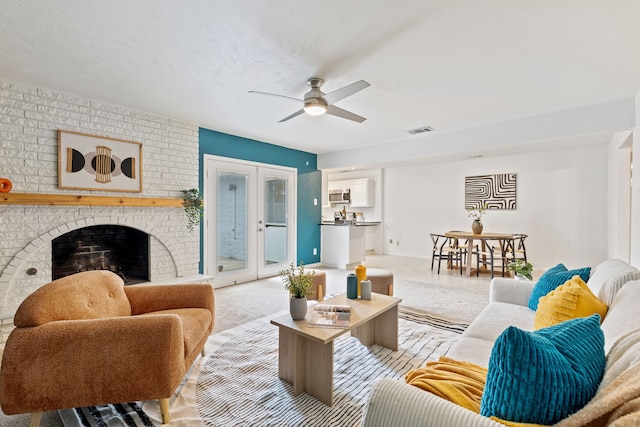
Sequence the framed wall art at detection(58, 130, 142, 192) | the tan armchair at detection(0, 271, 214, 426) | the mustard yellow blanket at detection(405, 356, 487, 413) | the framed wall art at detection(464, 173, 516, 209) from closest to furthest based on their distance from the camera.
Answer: the mustard yellow blanket at detection(405, 356, 487, 413) → the tan armchair at detection(0, 271, 214, 426) → the framed wall art at detection(58, 130, 142, 192) → the framed wall art at detection(464, 173, 516, 209)

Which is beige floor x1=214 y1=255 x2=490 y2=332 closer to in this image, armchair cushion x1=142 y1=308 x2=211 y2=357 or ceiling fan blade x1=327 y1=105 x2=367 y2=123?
armchair cushion x1=142 y1=308 x2=211 y2=357

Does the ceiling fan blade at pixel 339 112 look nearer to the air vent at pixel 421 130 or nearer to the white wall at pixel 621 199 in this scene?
the air vent at pixel 421 130

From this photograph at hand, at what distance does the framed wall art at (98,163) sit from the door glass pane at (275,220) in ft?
6.87

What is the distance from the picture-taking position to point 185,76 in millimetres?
2734

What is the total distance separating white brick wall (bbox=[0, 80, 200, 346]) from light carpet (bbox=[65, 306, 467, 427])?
74.4 inches

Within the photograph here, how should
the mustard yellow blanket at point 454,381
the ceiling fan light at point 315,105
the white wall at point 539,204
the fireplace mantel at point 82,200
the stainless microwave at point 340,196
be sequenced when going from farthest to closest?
the stainless microwave at point 340,196, the white wall at point 539,204, the fireplace mantel at point 82,200, the ceiling fan light at point 315,105, the mustard yellow blanket at point 454,381

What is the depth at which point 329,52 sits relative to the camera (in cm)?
233

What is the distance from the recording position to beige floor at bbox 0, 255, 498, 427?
11.3 ft

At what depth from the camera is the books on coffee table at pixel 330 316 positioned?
6.43 ft

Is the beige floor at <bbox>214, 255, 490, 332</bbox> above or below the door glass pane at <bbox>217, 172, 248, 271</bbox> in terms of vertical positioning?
below

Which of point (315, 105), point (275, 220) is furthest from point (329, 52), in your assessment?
point (275, 220)

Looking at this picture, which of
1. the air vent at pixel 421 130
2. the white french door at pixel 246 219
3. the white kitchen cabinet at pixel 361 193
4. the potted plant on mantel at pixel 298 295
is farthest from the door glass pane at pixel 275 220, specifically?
the potted plant on mantel at pixel 298 295

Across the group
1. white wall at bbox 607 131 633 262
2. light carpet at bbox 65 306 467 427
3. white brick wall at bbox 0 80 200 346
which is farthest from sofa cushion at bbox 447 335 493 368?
white wall at bbox 607 131 633 262

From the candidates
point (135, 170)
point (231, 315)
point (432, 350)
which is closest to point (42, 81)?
point (135, 170)
